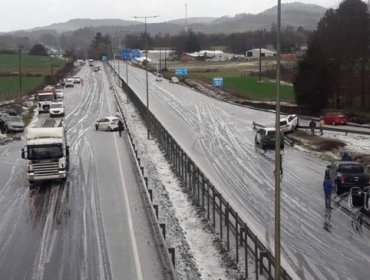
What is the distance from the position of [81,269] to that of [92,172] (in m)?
15.6

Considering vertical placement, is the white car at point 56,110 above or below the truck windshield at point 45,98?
below

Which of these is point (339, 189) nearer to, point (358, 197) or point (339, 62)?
point (358, 197)

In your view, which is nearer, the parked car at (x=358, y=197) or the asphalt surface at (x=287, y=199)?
the asphalt surface at (x=287, y=199)

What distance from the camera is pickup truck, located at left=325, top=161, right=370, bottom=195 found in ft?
89.1

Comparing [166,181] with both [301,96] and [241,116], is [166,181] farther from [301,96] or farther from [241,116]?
[301,96]

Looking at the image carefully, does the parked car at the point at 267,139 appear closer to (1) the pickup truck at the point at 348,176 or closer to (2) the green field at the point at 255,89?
(1) the pickup truck at the point at 348,176

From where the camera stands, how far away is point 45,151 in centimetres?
2905

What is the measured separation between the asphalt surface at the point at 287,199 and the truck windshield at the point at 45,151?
7.77 metres

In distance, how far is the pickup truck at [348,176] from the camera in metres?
27.2

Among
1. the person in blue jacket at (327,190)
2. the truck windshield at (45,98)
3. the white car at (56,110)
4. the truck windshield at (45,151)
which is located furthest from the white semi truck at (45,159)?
the truck windshield at (45,98)

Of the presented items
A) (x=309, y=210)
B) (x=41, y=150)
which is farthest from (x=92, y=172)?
(x=309, y=210)

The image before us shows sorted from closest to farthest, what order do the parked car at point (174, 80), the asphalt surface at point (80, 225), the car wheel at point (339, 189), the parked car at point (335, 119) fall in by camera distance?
the asphalt surface at point (80, 225) → the car wheel at point (339, 189) → the parked car at point (335, 119) → the parked car at point (174, 80)

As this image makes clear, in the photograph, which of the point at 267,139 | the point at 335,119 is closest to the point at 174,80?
the point at 335,119

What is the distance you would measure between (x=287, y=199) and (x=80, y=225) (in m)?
9.27
